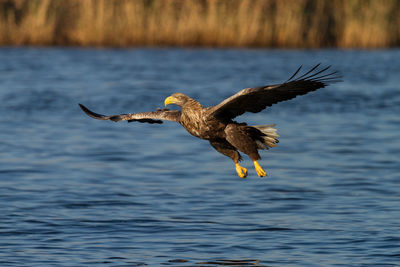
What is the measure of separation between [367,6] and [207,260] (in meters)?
22.3

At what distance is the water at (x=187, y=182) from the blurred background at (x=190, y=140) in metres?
0.03

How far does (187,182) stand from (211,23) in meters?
17.4

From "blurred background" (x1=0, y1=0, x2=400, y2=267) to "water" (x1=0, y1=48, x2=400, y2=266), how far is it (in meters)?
0.03

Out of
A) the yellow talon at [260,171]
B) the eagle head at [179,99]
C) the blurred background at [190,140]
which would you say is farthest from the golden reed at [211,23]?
the yellow talon at [260,171]

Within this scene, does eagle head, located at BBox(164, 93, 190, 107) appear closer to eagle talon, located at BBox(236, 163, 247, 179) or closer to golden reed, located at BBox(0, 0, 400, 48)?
eagle talon, located at BBox(236, 163, 247, 179)

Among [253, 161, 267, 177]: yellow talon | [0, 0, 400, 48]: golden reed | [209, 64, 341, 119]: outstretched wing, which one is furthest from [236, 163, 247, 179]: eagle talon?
[0, 0, 400, 48]: golden reed

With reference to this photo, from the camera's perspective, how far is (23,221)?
975 cm

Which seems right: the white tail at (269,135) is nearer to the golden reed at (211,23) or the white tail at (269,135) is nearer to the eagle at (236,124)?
the eagle at (236,124)

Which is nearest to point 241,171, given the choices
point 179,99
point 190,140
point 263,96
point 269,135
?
point 269,135

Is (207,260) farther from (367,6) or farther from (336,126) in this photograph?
(367,6)

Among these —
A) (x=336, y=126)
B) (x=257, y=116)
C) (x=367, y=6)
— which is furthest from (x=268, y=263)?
(x=367, y=6)

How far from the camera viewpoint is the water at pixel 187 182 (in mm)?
8617

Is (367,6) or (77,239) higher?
(367,6)

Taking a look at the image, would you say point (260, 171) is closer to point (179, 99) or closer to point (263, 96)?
point (263, 96)
